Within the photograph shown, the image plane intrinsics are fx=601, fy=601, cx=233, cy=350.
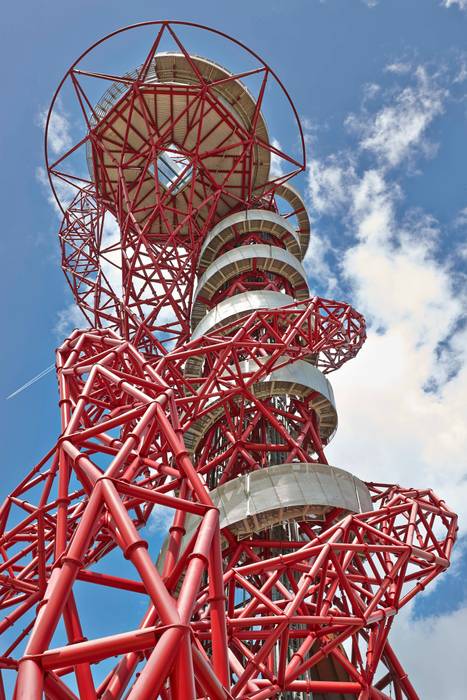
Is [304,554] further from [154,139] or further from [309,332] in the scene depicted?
[154,139]

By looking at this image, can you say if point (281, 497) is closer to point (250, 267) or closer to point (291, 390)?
point (291, 390)

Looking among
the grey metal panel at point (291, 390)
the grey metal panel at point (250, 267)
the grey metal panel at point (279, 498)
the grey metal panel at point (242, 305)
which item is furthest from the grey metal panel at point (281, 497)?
the grey metal panel at point (250, 267)

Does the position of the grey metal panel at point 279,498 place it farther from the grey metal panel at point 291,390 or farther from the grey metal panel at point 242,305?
the grey metal panel at point 242,305

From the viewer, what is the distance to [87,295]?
38.1m

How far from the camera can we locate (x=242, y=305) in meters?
28.2

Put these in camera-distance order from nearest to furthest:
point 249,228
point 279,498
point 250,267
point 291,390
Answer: point 279,498 → point 291,390 → point 250,267 → point 249,228

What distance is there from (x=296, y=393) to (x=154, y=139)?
1865cm

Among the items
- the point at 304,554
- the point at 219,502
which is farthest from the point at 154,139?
the point at 304,554

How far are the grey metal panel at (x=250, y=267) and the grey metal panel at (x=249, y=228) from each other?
195 cm

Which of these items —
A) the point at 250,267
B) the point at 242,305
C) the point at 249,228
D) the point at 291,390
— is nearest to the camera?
the point at 291,390

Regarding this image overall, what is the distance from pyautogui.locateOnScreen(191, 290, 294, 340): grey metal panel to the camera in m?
27.8

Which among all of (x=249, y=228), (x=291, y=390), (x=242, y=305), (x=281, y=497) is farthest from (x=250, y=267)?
(x=281, y=497)

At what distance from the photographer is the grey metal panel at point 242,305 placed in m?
27.8

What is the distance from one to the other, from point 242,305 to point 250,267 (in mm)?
5023
